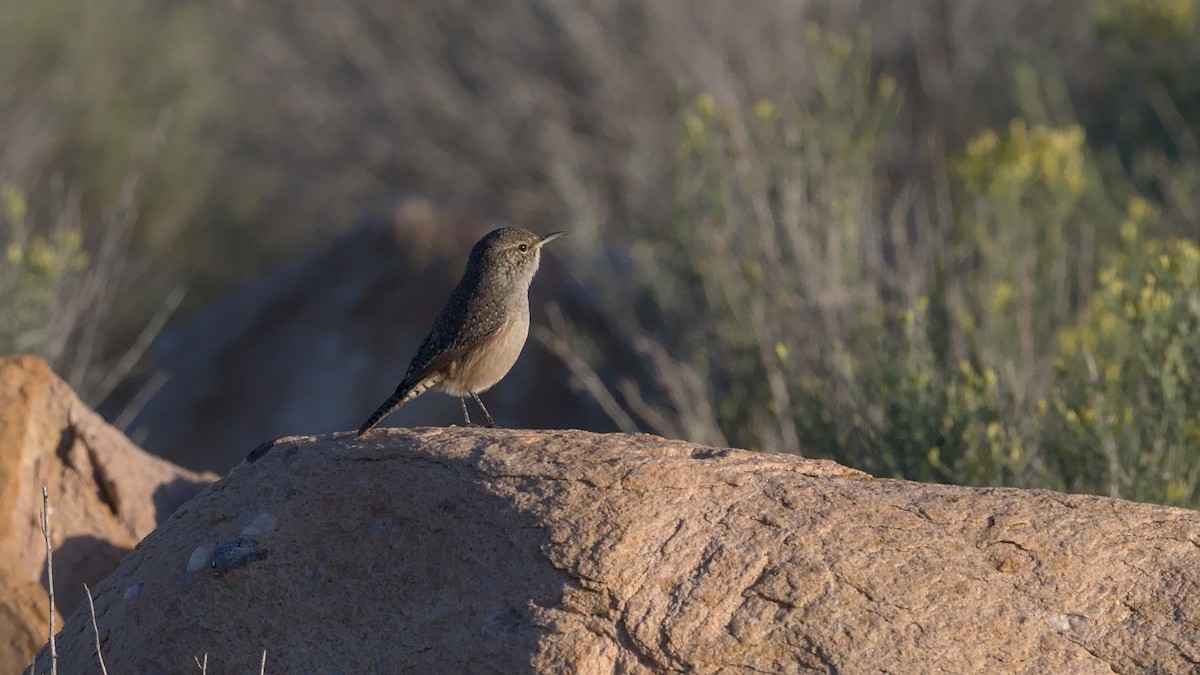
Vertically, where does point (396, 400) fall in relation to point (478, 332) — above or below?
below

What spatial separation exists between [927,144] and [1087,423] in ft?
20.0

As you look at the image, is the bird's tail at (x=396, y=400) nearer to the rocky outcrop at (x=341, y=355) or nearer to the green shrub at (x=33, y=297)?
the green shrub at (x=33, y=297)

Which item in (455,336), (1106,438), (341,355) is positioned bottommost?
(341,355)

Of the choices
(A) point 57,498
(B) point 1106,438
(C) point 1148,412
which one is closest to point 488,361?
(A) point 57,498

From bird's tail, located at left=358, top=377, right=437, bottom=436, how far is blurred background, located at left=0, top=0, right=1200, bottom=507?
163 centimetres

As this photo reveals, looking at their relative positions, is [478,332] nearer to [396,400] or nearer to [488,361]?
[488,361]

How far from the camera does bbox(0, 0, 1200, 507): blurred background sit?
19.5 ft

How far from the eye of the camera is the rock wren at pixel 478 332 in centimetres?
464

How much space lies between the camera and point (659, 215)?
958 cm

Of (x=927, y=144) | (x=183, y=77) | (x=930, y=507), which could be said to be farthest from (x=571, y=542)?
(x=183, y=77)

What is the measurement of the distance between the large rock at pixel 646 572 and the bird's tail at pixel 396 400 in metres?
0.32

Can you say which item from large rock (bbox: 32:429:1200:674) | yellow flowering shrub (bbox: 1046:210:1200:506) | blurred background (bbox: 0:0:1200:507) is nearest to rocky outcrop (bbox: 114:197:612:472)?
blurred background (bbox: 0:0:1200:507)

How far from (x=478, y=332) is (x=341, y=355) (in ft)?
15.8

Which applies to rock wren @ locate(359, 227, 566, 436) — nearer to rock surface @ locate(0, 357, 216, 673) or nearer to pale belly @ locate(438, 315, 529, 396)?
pale belly @ locate(438, 315, 529, 396)
